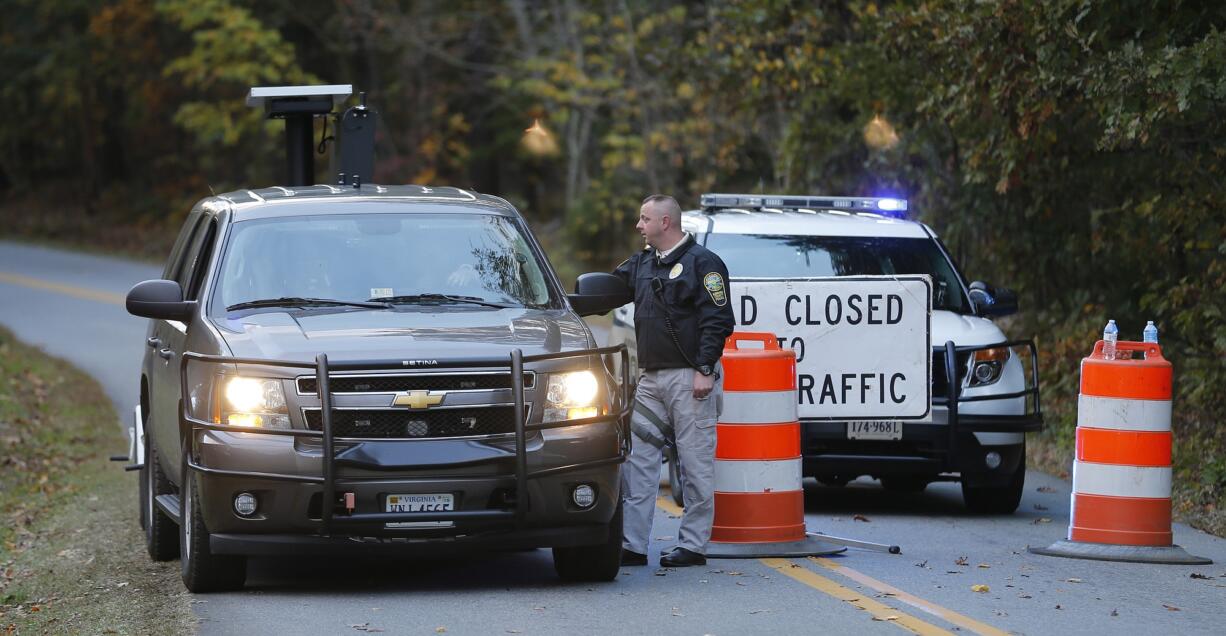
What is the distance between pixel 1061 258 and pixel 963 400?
741 cm

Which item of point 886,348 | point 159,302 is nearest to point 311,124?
point 886,348

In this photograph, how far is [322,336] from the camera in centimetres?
805

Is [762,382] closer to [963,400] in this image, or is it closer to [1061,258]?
[963,400]

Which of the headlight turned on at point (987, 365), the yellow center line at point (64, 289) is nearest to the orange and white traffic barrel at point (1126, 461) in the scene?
the headlight turned on at point (987, 365)

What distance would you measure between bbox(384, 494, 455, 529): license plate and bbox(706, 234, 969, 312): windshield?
14.4ft

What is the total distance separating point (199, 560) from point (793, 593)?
268cm

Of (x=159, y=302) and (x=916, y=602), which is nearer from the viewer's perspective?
(x=916, y=602)

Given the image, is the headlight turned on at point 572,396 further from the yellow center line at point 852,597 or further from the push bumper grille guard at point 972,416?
the push bumper grille guard at point 972,416

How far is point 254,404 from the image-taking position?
7.82 metres

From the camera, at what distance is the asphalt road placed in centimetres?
750

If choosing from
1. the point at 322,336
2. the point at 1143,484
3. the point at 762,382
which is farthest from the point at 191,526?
the point at 1143,484

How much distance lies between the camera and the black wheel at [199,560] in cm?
801

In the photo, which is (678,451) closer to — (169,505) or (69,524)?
(169,505)

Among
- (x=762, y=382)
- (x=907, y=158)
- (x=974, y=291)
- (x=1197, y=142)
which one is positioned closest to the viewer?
(x=762, y=382)
